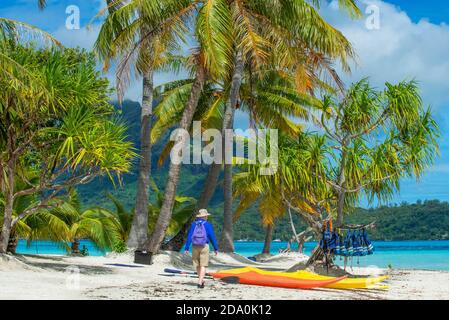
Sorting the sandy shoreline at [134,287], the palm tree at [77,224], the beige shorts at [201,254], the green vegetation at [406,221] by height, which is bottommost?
the sandy shoreline at [134,287]

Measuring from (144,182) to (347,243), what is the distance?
342 inches

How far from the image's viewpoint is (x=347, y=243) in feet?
49.1

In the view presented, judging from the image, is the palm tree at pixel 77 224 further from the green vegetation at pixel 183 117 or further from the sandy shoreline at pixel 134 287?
the sandy shoreline at pixel 134 287

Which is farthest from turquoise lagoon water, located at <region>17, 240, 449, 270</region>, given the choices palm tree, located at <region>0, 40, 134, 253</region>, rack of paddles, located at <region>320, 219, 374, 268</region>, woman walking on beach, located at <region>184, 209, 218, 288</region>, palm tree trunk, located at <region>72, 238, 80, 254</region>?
palm tree, located at <region>0, 40, 134, 253</region>

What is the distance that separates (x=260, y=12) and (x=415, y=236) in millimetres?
65226

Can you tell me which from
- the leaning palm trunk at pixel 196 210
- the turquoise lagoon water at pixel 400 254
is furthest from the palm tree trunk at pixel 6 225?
the leaning palm trunk at pixel 196 210

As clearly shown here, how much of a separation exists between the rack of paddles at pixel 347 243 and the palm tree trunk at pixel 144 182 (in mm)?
7393

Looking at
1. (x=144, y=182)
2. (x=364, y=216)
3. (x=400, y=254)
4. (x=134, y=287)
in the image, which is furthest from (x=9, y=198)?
(x=364, y=216)

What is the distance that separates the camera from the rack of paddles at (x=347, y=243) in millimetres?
14836

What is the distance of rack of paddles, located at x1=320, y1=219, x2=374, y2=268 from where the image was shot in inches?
584

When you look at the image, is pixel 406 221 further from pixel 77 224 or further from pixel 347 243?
pixel 347 243

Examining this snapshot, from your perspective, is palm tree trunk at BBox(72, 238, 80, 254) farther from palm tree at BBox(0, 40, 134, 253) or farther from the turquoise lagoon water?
palm tree at BBox(0, 40, 134, 253)

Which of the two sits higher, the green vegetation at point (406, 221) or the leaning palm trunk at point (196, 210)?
the green vegetation at point (406, 221)

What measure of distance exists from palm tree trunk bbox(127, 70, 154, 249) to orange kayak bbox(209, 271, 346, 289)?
27.4 feet
